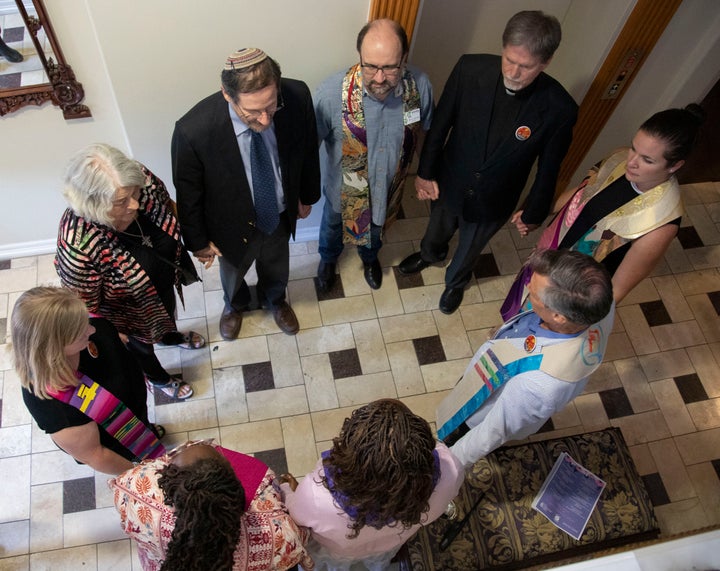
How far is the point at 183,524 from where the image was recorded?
154 centimetres

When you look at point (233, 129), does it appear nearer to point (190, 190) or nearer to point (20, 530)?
point (190, 190)

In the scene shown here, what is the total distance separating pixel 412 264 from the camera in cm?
406

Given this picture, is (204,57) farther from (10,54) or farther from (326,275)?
(326,275)

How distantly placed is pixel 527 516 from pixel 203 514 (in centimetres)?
191

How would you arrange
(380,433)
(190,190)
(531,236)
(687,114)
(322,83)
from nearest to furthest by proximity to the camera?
1. (380,433)
2. (687,114)
3. (190,190)
4. (322,83)
5. (531,236)

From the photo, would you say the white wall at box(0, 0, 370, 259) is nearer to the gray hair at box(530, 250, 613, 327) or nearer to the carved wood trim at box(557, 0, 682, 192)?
the carved wood trim at box(557, 0, 682, 192)

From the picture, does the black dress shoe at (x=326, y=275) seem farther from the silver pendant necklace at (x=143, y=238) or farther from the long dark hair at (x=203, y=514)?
the long dark hair at (x=203, y=514)

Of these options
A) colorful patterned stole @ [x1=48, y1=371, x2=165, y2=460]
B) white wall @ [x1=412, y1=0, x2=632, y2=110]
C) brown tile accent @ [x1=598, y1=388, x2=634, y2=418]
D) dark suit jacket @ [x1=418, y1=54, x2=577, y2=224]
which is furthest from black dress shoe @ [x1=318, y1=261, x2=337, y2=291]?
brown tile accent @ [x1=598, y1=388, x2=634, y2=418]

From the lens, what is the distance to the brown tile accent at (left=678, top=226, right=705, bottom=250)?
14.6 ft

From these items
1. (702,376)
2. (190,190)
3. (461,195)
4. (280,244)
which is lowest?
(702,376)

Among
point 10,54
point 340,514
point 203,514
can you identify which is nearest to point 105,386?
point 203,514

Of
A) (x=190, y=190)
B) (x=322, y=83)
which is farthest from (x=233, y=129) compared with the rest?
Result: (x=322, y=83)

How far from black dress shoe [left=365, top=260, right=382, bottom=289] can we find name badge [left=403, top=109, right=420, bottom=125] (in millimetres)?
1238

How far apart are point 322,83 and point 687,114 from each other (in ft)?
5.50
